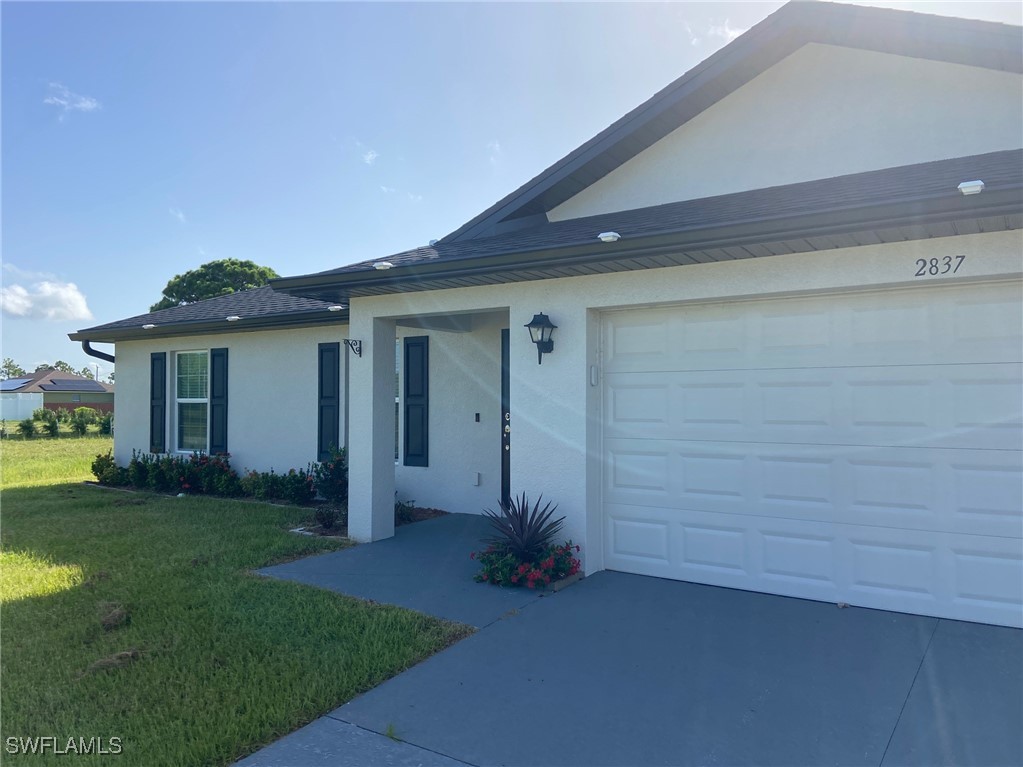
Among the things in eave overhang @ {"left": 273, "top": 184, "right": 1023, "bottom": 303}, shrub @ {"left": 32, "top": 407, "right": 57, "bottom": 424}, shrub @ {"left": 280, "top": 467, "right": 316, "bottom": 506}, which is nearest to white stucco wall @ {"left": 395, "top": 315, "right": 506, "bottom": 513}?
shrub @ {"left": 280, "top": 467, "right": 316, "bottom": 506}

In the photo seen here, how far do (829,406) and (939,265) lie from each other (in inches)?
51.1

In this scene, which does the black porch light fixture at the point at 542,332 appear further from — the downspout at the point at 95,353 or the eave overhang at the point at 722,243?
the downspout at the point at 95,353

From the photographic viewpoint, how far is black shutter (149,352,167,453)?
12.5 metres

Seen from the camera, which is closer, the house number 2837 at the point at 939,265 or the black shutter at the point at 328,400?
the house number 2837 at the point at 939,265

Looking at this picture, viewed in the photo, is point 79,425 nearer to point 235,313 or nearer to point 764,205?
point 235,313

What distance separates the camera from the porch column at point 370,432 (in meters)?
7.62

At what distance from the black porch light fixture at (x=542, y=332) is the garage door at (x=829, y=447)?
1.86 feet

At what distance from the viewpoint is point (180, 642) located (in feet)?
14.9

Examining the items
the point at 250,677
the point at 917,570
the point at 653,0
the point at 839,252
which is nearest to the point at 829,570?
the point at 917,570

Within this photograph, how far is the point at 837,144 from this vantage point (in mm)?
5918

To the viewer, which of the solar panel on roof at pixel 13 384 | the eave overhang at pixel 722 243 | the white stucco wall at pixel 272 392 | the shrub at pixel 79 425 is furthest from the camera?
→ the solar panel on roof at pixel 13 384

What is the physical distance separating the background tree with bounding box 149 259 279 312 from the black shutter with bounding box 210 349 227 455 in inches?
901

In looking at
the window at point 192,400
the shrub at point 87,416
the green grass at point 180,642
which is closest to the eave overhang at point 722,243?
the green grass at point 180,642

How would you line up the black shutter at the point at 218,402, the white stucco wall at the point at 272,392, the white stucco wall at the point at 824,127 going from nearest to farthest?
1. the white stucco wall at the point at 824,127
2. the white stucco wall at the point at 272,392
3. the black shutter at the point at 218,402
